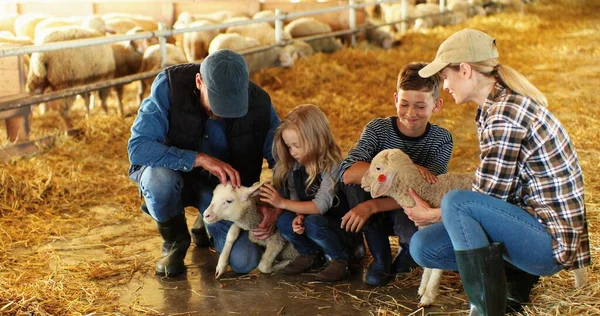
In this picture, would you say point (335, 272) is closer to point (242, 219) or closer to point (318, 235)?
point (318, 235)

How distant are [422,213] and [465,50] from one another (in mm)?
802

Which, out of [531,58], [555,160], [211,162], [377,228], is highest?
[555,160]

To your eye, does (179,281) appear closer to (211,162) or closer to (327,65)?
(211,162)

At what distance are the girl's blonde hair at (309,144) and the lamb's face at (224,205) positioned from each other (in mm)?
267

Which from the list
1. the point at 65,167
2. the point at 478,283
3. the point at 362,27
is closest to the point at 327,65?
the point at 362,27

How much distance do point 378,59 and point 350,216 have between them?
26.6ft

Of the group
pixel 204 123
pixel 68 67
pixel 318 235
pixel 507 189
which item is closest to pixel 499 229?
pixel 507 189

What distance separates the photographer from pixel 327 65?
10.6 metres

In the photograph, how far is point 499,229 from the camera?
2.90 metres

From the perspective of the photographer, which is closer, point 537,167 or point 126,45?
point 537,167

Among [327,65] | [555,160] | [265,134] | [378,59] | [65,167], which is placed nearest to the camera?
[555,160]

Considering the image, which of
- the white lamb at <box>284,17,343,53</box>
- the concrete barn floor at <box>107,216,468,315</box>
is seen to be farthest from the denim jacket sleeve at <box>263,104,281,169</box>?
the white lamb at <box>284,17,343,53</box>

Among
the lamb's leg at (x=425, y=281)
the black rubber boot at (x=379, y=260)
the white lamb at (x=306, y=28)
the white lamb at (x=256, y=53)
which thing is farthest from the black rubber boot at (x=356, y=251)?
the white lamb at (x=306, y=28)

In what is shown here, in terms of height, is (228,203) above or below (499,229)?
below
